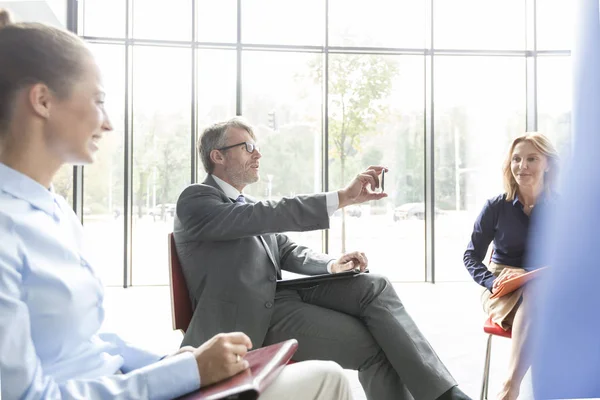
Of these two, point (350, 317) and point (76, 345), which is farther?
point (350, 317)

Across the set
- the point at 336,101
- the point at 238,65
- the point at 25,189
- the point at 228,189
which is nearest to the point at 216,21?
the point at 238,65

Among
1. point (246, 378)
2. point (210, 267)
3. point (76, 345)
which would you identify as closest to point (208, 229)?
point (210, 267)

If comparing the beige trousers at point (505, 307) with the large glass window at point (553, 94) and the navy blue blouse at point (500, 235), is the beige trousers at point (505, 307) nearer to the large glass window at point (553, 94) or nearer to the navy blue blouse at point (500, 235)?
the navy blue blouse at point (500, 235)

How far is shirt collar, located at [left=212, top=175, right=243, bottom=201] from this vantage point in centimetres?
226

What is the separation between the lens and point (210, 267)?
76.4 inches

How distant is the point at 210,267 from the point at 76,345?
1.04 m

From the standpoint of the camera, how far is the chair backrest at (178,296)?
6.38 feet

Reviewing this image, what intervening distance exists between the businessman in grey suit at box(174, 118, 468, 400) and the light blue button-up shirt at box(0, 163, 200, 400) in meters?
0.97

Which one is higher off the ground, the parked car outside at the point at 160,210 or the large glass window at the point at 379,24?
Result: the large glass window at the point at 379,24

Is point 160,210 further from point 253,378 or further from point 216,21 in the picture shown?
point 253,378

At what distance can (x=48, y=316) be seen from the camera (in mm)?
807

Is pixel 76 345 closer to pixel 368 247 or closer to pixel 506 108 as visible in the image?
pixel 368 247

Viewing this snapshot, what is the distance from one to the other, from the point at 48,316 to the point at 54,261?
0.10 metres

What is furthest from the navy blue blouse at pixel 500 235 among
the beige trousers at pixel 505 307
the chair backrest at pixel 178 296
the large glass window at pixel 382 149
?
the large glass window at pixel 382 149
